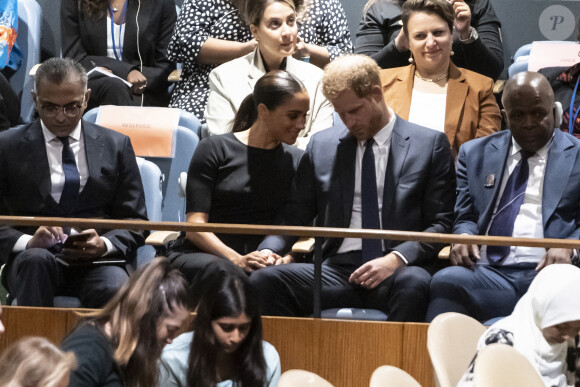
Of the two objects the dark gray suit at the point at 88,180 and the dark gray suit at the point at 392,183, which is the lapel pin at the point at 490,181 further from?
the dark gray suit at the point at 88,180

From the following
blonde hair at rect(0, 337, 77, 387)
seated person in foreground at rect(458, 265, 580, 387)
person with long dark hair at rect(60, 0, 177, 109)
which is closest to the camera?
blonde hair at rect(0, 337, 77, 387)

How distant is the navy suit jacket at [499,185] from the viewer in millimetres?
2848

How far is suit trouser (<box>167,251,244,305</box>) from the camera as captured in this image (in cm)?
249

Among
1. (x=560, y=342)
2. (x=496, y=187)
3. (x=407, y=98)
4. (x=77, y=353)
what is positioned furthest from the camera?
(x=407, y=98)

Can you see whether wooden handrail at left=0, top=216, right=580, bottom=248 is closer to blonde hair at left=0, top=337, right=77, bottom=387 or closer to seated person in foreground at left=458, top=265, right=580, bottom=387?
seated person in foreground at left=458, top=265, right=580, bottom=387

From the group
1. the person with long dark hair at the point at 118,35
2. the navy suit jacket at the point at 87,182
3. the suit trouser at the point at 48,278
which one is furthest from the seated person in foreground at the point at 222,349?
the person with long dark hair at the point at 118,35

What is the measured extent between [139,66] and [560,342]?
7.42 ft

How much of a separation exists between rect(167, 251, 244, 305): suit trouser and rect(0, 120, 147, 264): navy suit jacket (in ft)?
1.84

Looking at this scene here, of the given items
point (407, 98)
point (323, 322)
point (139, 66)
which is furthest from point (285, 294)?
point (139, 66)

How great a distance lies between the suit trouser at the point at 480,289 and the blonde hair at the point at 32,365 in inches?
42.4

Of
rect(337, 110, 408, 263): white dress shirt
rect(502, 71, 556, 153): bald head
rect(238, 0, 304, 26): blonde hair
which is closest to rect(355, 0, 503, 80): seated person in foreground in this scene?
rect(238, 0, 304, 26): blonde hair

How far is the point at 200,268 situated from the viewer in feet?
8.25

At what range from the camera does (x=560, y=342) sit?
2.34m

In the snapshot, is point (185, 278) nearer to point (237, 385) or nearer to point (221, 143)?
point (237, 385)
